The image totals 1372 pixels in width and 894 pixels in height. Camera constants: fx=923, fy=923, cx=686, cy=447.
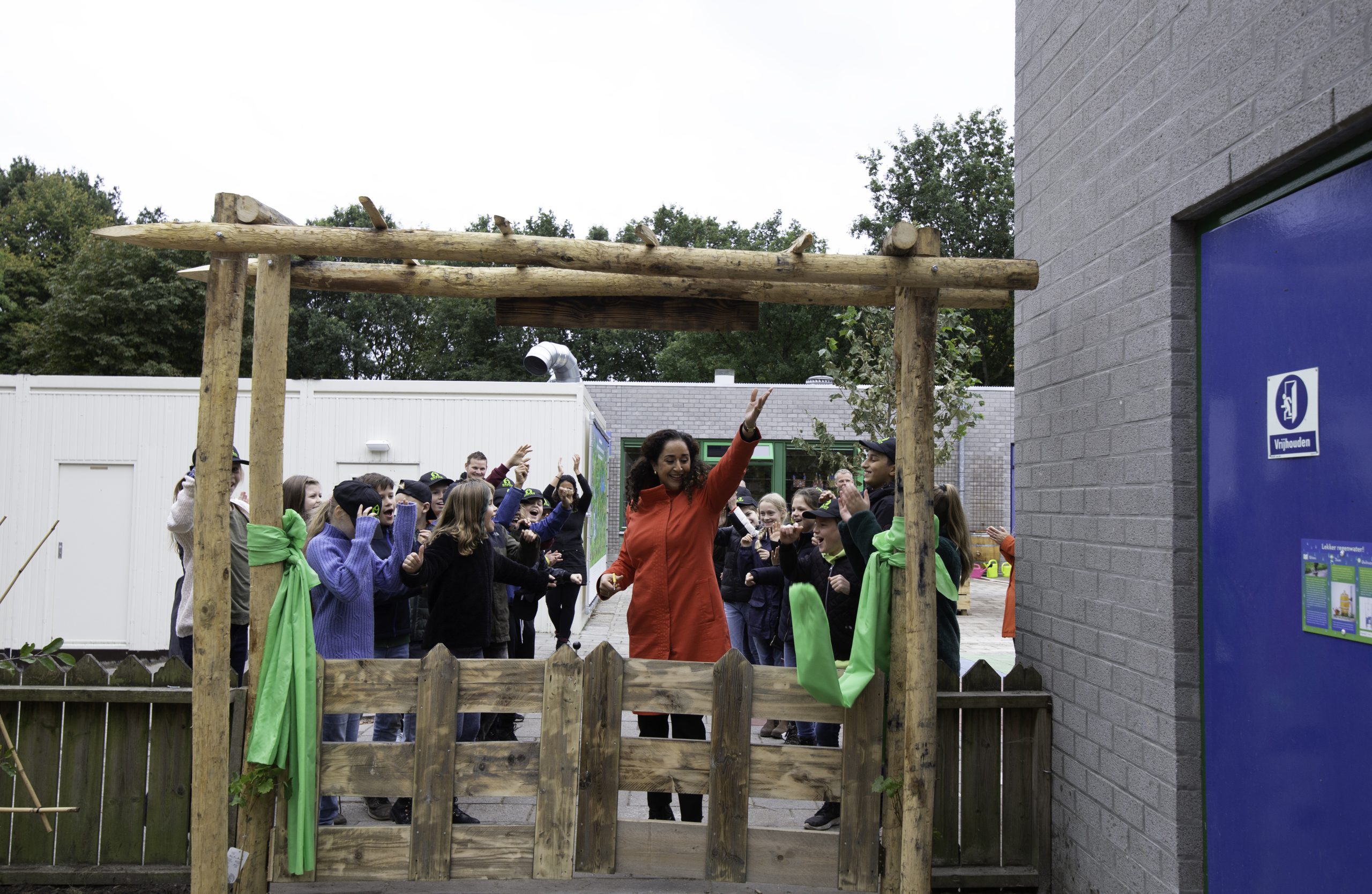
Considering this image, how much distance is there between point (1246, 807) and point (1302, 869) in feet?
0.87

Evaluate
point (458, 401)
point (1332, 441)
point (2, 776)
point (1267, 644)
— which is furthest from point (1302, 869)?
point (458, 401)

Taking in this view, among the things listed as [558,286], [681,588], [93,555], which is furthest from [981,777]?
[93,555]

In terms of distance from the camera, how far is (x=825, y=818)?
15.5 feet

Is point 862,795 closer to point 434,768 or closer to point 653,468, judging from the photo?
point 653,468

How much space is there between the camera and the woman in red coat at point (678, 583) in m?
4.09

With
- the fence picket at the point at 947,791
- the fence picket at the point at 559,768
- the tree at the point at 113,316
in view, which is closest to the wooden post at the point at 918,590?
the fence picket at the point at 947,791

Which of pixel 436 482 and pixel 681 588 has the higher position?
pixel 436 482

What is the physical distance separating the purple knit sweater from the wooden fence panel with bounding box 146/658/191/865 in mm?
772

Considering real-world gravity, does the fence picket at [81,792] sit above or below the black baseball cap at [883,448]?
below

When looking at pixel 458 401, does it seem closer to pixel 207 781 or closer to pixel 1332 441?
pixel 207 781

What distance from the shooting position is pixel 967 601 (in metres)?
14.2

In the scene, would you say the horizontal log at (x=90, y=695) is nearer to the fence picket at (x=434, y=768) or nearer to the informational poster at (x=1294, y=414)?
the fence picket at (x=434, y=768)

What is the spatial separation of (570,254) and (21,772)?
300 centimetres

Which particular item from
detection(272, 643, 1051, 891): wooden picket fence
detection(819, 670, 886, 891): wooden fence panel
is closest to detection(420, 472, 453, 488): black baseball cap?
detection(272, 643, 1051, 891): wooden picket fence
